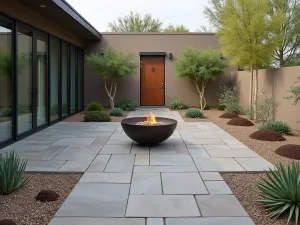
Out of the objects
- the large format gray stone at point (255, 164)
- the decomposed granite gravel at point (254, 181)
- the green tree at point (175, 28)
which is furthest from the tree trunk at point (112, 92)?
the green tree at point (175, 28)

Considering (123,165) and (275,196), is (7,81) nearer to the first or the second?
(123,165)

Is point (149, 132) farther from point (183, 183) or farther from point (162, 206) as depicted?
point (162, 206)

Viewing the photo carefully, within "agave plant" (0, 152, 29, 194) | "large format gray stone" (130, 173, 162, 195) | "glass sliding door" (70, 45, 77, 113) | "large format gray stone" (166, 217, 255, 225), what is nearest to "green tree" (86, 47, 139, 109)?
"glass sliding door" (70, 45, 77, 113)

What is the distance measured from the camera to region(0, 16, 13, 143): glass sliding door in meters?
6.75

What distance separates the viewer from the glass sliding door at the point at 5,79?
675 centimetres

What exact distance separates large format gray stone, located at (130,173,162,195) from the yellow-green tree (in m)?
6.78

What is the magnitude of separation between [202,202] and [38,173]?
238 centimetres

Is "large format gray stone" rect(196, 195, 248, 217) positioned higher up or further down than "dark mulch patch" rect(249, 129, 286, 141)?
further down

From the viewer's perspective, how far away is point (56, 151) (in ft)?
21.2

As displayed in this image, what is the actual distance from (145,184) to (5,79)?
388 cm

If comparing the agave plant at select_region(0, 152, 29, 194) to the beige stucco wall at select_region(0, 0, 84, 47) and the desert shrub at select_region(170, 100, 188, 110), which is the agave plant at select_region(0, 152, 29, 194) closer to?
the beige stucco wall at select_region(0, 0, 84, 47)

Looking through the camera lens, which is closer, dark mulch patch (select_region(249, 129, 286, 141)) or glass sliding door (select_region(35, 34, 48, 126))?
dark mulch patch (select_region(249, 129, 286, 141))

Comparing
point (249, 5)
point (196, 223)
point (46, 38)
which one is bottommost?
point (196, 223)

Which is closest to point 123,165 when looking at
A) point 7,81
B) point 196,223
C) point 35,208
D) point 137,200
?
point 137,200
